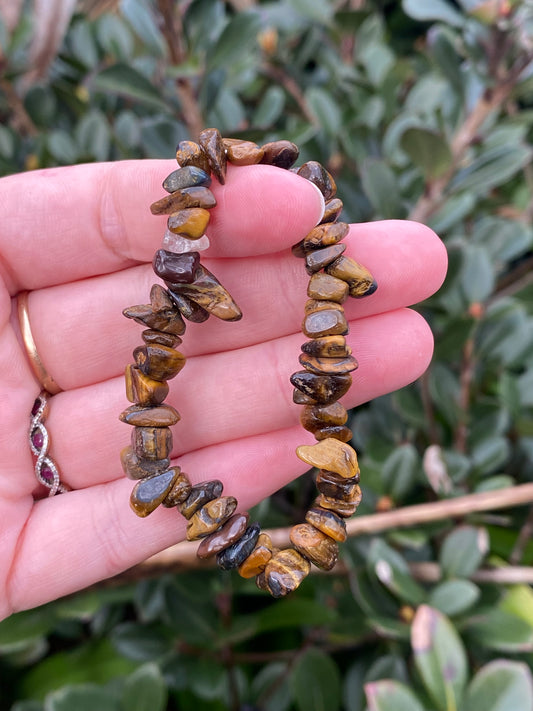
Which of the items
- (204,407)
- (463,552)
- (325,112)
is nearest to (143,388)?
(204,407)

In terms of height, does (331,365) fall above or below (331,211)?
below

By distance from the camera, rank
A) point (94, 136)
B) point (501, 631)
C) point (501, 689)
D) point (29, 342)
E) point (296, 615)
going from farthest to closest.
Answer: point (94, 136) → point (296, 615) → point (29, 342) → point (501, 631) → point (501, 689)

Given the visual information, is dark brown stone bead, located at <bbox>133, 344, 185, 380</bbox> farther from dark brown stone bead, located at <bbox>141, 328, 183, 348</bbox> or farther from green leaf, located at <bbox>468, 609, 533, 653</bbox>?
green leaf, located at <bbox>468, 609, 533, 653</bbox>

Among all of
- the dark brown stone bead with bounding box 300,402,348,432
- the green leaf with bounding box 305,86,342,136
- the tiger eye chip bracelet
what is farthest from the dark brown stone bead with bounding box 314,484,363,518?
the green leaf with bounding box 305,86,342,136

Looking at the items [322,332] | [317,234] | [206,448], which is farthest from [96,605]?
[317,234]

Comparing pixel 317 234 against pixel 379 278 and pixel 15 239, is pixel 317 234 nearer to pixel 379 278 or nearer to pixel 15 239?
pixel 379 278

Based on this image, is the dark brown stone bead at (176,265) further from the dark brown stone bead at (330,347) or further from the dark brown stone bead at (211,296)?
the dark brown stone bead at (330,347)

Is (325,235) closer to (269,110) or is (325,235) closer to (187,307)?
(187,307)
